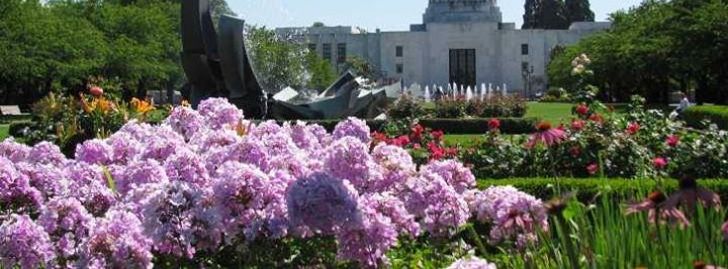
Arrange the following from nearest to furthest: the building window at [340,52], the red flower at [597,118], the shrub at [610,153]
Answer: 1. the shrub at [610,153]
2. the red flower at [597,118]
3. the building window at [340,52]

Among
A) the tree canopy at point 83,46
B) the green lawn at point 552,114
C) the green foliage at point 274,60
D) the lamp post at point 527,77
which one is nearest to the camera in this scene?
the green lawn at point 552,114

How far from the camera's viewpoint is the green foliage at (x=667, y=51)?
30875mm

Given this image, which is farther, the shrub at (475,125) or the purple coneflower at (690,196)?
the shrub at (475,125)

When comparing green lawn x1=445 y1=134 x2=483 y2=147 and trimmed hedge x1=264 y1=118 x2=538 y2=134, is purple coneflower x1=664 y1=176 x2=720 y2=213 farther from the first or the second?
trimmed hedge x1=264 y1=118 x2=538 y2=134

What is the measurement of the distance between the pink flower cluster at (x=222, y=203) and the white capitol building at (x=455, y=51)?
287 feet

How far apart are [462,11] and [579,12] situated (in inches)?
471

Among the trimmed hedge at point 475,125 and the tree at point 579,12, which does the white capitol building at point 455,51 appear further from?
the trimmed hedge at point 475,125

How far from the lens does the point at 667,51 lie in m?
35.1

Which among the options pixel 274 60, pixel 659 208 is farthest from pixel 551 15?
pixel 659 208

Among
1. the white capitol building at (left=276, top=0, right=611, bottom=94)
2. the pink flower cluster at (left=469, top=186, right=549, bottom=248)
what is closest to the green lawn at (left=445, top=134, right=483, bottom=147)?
the pink flower cluster at (left=469, top=186, right=549, bottom=248)

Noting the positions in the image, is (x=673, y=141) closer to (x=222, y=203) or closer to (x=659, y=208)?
(x=222, y=203)

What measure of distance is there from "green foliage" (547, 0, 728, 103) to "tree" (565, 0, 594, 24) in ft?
147

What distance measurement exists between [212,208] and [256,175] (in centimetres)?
22

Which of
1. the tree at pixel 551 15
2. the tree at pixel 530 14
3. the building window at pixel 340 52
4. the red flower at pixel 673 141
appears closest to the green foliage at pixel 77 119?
the red flower at pixel 673 141
